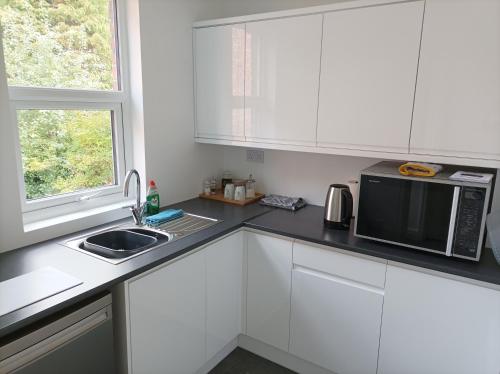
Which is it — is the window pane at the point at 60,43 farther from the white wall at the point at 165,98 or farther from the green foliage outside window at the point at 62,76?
the white wall at the point at 165,98

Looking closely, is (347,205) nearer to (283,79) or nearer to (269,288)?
(269,288)

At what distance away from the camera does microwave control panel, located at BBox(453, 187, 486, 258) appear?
156cm

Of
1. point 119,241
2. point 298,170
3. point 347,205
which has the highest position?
point 298,170

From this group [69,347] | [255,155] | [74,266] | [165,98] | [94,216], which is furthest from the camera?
[255,155]

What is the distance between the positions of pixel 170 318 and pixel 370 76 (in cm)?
155

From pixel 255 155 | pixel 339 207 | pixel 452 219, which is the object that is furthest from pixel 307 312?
pixel 255 155

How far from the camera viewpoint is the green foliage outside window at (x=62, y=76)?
173cm

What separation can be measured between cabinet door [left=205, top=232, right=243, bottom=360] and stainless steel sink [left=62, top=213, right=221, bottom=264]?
0.16m

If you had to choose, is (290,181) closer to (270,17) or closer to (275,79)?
(275,79)

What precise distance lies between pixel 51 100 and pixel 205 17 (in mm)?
1204

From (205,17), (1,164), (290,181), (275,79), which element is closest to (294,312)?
(290,181)

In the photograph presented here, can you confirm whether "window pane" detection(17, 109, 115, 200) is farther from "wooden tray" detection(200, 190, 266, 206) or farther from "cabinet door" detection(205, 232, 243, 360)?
"cabinet door" detection(205, 232, 243, 360)

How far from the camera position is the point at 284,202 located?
8.04 feet

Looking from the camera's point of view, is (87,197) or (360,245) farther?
(87,197)
